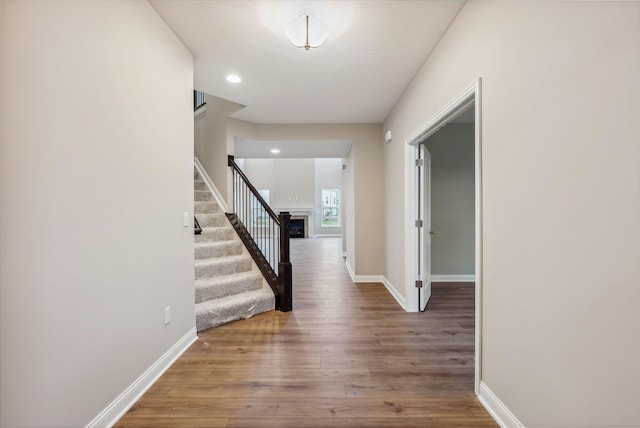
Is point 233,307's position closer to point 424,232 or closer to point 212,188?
point 212,188

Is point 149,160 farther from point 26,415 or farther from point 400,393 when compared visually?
point 400,393

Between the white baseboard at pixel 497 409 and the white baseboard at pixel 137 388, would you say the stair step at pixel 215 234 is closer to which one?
the white baseboard at pixel 137 388

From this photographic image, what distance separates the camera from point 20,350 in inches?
41.4

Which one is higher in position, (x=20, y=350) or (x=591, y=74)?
(x=591, y=74)

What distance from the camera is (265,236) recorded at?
3502 millimetres

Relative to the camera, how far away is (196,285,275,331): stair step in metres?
2.64

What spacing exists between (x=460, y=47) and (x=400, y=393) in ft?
8.06

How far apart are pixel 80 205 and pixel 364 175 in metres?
3.77

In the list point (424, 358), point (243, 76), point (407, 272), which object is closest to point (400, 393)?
point (424, 358)

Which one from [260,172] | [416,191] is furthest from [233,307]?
[260,172]

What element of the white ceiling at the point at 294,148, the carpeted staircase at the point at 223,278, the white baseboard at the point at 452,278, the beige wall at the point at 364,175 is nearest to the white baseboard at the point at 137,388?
the carpeted staircase at the point at 223,278

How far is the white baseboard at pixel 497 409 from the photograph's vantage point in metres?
1.40

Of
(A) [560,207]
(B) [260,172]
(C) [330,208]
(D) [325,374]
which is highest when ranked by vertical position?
(B) [260,172]

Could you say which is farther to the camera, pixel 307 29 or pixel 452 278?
pixel 452 278
